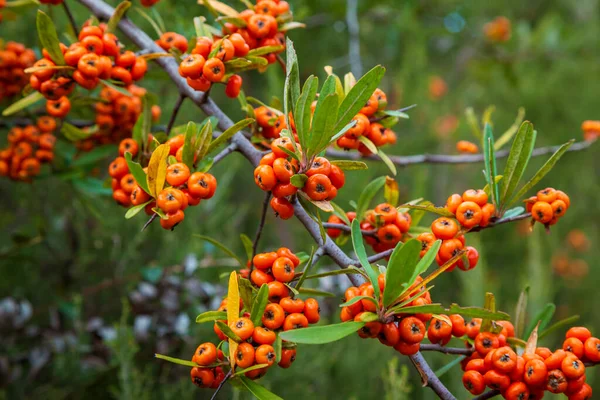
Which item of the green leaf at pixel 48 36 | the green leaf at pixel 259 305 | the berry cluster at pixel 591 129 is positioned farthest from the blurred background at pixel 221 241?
the berry cluster at pixel 591 129

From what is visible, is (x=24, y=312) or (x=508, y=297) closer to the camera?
(x=24, y=312)

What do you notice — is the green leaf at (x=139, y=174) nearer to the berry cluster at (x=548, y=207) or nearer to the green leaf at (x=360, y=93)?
the green leaf at (x=360, y=93)

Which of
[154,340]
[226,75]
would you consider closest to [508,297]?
[154,340]

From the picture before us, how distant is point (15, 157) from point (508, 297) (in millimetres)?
2797

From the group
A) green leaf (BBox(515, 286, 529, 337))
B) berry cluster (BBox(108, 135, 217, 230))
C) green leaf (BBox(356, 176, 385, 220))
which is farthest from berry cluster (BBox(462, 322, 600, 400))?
berry cluster (BBox(108, 135, 217, 230))

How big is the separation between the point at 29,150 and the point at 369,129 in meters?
0.75

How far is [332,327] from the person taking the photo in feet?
1.93

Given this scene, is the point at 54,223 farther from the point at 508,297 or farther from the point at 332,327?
the point at 508,297

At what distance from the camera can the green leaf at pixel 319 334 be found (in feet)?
1.85

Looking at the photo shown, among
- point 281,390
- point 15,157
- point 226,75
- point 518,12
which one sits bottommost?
point 281,390

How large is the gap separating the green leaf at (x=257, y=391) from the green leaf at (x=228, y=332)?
2.0 inches

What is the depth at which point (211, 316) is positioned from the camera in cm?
65

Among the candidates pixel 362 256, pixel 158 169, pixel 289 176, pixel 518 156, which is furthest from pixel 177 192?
pixel 518 156

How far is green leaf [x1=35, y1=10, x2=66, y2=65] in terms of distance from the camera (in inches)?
31.0
